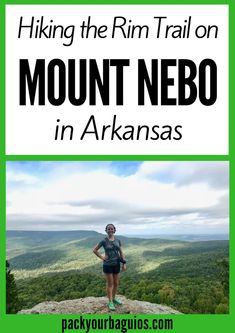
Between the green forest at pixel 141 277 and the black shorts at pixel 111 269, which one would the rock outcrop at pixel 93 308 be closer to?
the green forest at pixel 141 277

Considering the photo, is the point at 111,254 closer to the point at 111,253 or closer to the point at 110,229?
the point at 111,253

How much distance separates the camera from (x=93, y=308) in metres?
17.0

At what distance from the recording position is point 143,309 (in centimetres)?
1694

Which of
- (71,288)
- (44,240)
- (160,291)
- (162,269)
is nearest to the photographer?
(160,291)

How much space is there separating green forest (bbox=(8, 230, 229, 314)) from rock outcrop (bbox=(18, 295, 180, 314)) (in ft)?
3.08

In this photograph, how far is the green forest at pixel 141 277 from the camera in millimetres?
19625

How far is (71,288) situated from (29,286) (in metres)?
2.52

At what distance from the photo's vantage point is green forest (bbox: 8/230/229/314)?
64.4 feet

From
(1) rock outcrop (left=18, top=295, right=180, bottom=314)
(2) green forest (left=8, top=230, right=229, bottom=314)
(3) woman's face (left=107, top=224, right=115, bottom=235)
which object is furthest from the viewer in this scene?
(2) green forest (left=8, top=230, right=229, bottom=314)

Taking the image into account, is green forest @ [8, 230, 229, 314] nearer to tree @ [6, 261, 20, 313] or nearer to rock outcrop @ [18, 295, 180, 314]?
tree @ [6, 261, 20, 313]

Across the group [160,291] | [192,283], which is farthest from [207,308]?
[192,283]

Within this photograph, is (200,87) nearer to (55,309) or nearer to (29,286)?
(55,309)

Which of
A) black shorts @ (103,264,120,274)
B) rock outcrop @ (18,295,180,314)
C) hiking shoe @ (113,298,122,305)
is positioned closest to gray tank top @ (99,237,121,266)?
black shorts @ (103,264,120,274)

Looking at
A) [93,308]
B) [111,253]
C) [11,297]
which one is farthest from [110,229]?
[11,297]
